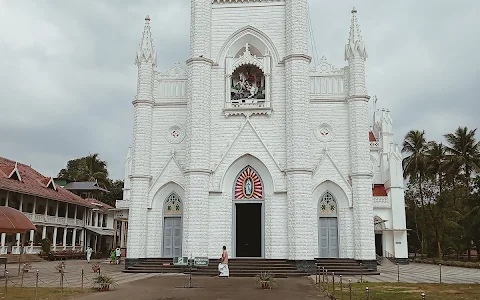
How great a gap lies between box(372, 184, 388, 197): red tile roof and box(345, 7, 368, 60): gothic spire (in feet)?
36.5

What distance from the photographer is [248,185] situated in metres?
23.4

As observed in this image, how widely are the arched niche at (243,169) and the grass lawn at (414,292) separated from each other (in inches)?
322

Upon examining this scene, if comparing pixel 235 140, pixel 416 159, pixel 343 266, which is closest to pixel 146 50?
pixel 235 140

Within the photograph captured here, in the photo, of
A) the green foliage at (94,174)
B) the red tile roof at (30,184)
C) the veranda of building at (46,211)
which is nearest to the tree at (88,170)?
the green foliage at (94,174)

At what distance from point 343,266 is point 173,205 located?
8831mm

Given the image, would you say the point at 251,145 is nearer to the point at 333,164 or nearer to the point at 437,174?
the point at 333,164

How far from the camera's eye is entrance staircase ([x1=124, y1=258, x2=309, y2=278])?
2038 centimetres

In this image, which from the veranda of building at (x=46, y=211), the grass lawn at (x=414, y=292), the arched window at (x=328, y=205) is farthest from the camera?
the veranda of building at (x=46, y=211)

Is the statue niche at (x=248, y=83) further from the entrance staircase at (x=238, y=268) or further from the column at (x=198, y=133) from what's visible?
the entrance staircase at (x=238, y=268)

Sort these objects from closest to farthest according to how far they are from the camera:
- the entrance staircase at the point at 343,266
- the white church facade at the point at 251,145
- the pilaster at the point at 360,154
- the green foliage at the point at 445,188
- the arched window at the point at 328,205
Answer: the entrance staircase at the point at 343,266 < the pilaster at the point at 360,154 < the white church facade at the point at 251,145 < the arched window at the point at 328,205 < the green foliage at the point at 445,188

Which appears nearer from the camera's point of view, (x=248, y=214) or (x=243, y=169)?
(x=243, y=169)

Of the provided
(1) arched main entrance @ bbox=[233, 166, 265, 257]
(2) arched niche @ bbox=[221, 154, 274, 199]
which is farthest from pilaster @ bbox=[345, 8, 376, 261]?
(1) arched main entrance @ bbox=[233, 166, 265, 257]

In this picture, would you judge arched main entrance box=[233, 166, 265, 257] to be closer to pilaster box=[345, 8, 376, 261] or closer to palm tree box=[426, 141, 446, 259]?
pilaster box=[345, 8, 376, 261]

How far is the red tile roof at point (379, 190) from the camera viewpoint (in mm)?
31575
